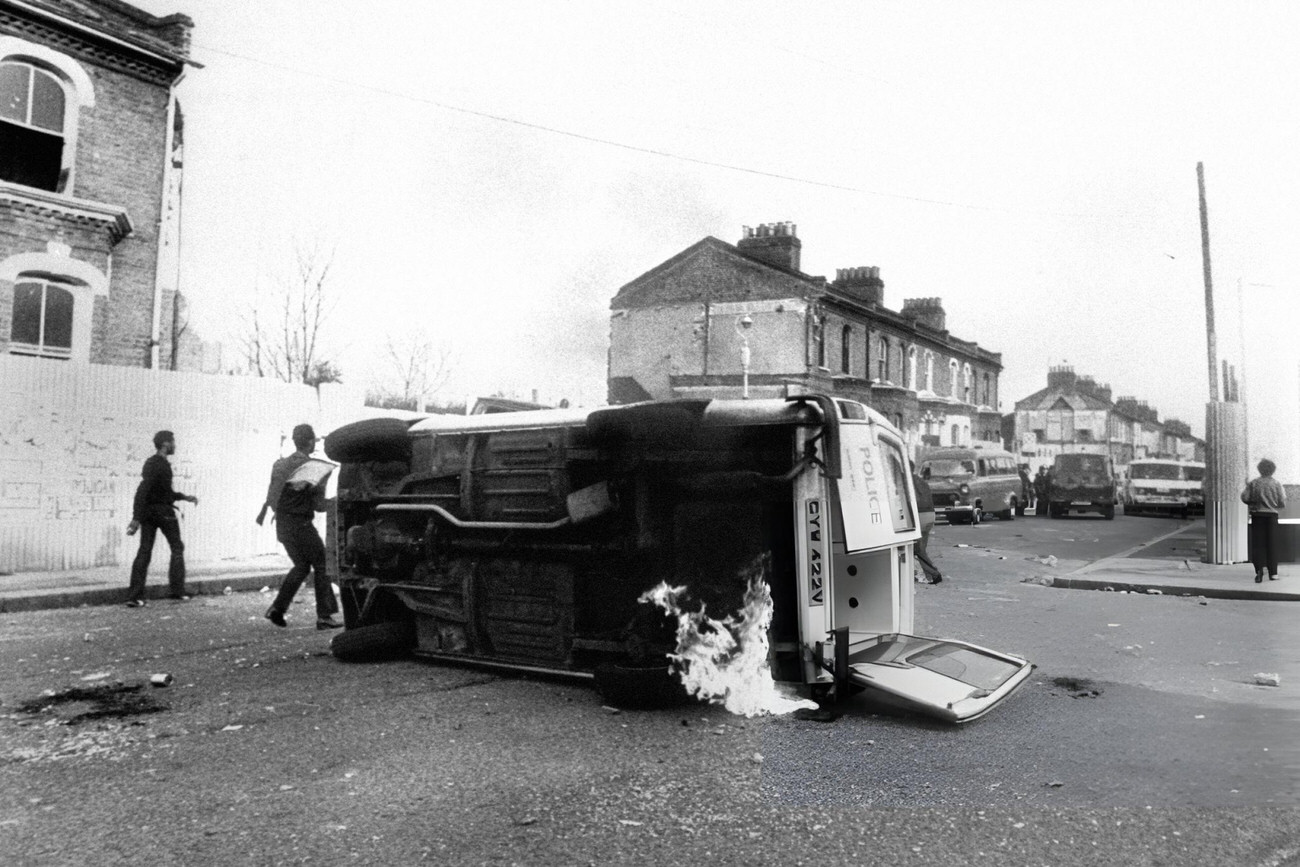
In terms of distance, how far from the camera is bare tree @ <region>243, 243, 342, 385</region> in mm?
3574

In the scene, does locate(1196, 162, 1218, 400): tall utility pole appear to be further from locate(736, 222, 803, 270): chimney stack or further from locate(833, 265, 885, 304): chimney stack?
locate(736, 222, 803, 270): chimney stack

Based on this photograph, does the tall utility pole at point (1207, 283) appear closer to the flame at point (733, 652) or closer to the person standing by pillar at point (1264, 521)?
the person standing by pillar at point (1264, 521)

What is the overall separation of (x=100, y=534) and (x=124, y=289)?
196 centimetres

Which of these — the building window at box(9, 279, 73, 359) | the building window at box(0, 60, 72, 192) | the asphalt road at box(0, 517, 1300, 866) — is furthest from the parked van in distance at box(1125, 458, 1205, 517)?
the building window at box(0, 60, 72, 192)

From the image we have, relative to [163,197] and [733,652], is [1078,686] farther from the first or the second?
[163,197]

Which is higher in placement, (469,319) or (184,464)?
(469,319)

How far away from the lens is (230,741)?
12.5ft

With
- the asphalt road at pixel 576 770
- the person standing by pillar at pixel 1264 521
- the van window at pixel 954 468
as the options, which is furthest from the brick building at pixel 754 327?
the van window at pixel 954 468

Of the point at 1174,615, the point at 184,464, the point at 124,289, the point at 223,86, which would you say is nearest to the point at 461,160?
the point at 223,86

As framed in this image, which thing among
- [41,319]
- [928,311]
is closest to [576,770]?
[41,319]

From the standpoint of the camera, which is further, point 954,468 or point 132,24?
point 954,468

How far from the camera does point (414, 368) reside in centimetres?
427

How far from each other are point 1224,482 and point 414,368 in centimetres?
666

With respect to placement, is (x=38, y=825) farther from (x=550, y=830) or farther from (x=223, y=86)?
(x=223, y=86)
